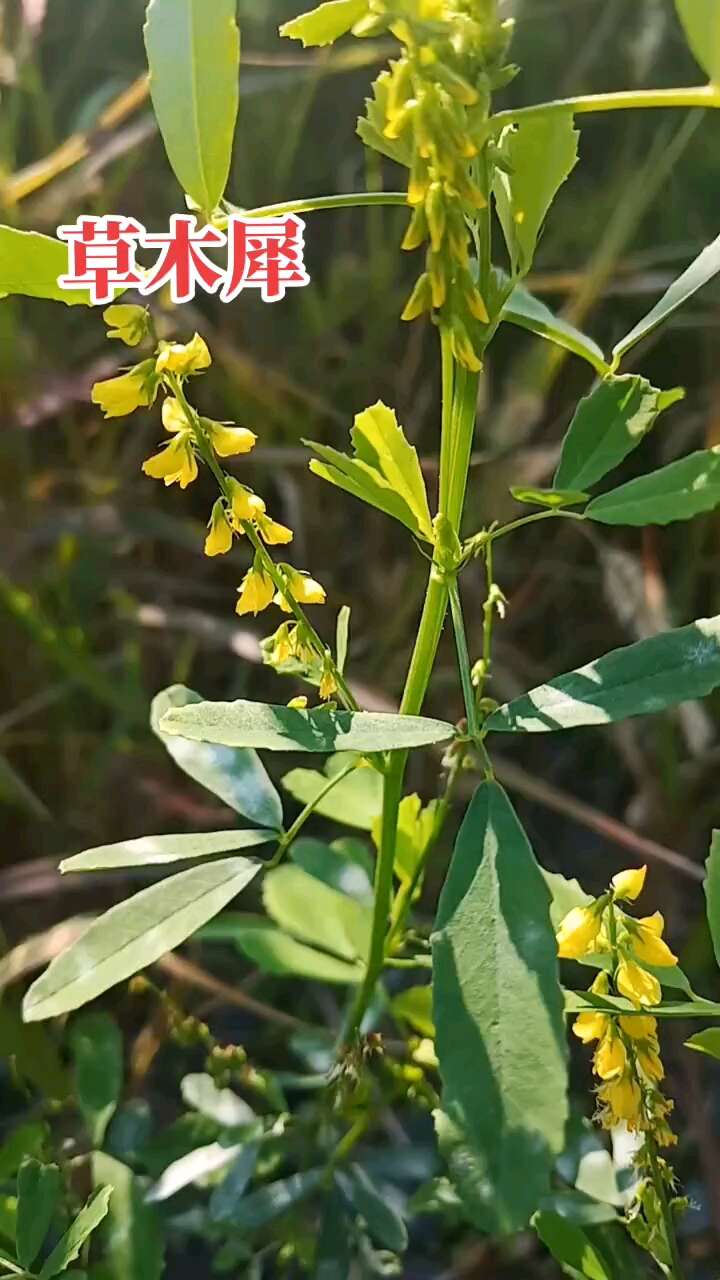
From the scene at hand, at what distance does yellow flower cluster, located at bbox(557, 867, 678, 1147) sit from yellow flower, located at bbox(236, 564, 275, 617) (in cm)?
20

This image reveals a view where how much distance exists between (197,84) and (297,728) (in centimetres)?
27

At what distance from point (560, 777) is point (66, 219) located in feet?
2.35

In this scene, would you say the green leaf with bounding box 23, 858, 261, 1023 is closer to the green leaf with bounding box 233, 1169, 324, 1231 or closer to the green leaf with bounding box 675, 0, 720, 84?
the green leaf with bounding box 233, 1169, 324, 1231

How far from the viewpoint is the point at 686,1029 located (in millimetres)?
981

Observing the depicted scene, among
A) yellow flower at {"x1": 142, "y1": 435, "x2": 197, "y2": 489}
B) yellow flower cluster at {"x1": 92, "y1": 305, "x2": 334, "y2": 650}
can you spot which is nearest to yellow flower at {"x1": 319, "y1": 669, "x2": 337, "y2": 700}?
yellow flower cluster at {"x1": 92, "y1": 305, "x2": 334, "y2": 650}

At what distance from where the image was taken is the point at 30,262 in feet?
1.61

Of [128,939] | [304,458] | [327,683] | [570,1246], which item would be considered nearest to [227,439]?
[327,683]

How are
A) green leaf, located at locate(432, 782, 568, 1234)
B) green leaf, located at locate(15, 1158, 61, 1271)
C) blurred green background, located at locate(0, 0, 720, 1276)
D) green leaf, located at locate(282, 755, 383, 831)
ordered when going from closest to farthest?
green leaf, located at locate(432, 782, 568, 1234), green leaf, located at locate(15, 1158, 61, 1271), green leaf, located at locate(282, 755, 383, 831), blurred green background, located at locate(0, 0, 720, 1276)

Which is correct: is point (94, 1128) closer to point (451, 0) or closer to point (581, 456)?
point (581, 456)

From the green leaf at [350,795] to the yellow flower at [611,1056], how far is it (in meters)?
0.23

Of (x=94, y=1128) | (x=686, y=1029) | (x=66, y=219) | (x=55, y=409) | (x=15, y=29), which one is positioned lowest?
(x=686, y=1029)

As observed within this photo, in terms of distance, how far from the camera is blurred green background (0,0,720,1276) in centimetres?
109

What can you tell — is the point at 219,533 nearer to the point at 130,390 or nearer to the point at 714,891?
the point at 130,390

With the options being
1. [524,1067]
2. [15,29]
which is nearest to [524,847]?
[524,1067]
